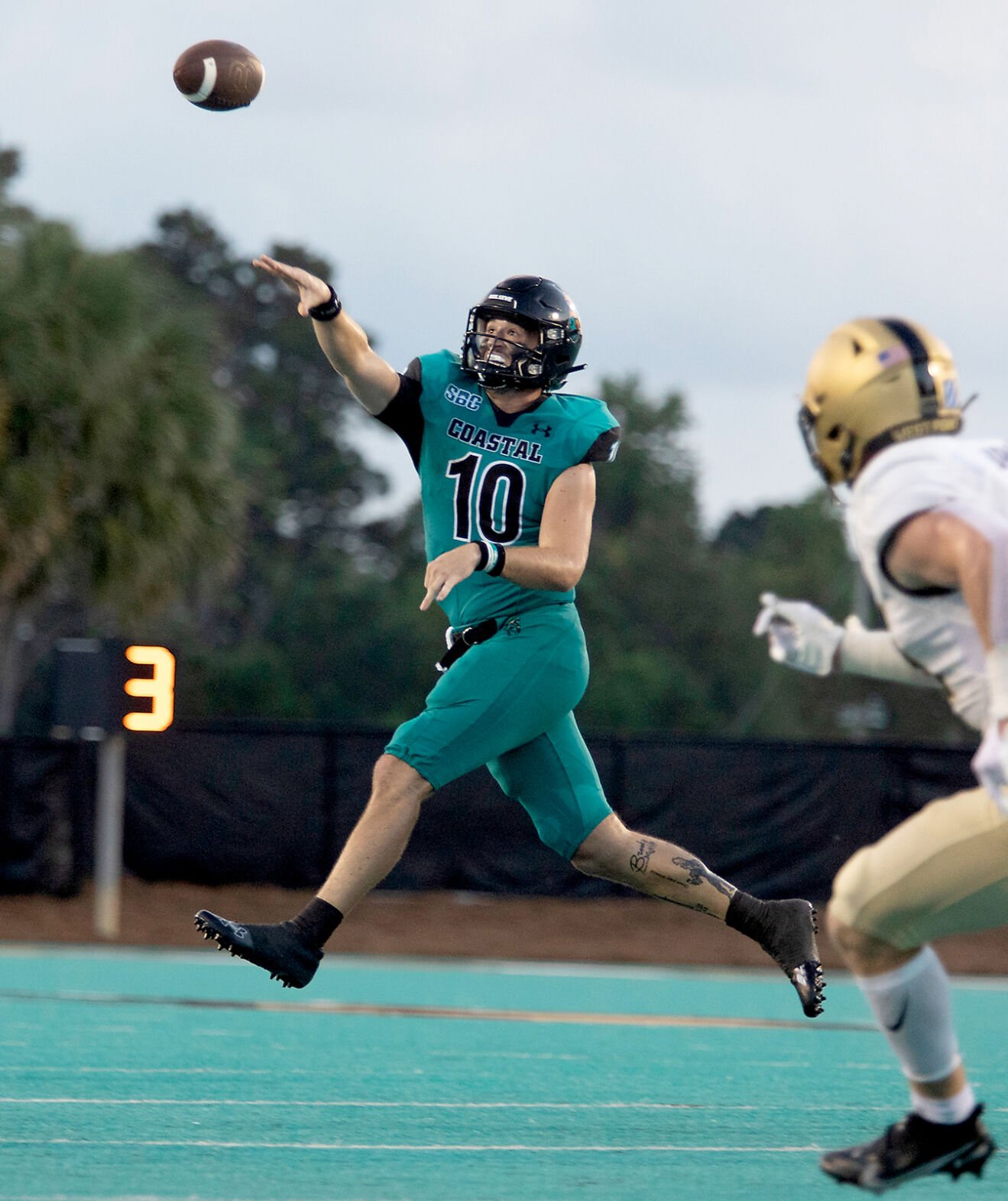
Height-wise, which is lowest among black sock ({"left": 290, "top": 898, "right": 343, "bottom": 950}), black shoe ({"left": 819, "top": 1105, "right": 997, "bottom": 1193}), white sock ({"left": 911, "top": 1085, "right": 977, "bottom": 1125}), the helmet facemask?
black sock ({"left": 290, "top": 898, "right": 343, "bottom": 950})

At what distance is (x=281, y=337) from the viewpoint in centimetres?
5612

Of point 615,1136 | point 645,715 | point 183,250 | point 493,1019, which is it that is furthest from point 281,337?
point 615,1136

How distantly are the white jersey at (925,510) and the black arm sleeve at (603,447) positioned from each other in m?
1.84

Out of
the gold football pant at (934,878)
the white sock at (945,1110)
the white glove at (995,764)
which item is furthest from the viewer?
the white sock at (945,1110)

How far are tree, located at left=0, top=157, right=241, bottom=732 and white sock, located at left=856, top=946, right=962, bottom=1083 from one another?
16.0m

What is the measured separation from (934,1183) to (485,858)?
12618mm

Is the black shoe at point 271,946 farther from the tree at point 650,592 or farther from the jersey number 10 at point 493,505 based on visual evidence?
the tree at point 650,592

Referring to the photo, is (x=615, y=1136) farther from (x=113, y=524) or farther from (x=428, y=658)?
(x=428, y=658)

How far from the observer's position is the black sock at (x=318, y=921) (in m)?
5.35

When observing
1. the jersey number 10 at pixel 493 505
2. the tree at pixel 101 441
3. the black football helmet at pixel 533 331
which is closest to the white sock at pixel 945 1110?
the jersey number 10 at pixel 493 505

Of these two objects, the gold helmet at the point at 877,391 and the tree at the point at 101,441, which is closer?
the gold helmet at the point at 877,391

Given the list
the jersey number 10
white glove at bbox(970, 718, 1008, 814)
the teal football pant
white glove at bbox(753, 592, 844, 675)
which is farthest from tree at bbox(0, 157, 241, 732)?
white glove at bbox(970, 718, 1008, 814)

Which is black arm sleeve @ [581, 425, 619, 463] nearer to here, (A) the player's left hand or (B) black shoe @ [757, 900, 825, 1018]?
(A) the player's left hand

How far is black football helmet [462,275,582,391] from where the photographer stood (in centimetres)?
596
